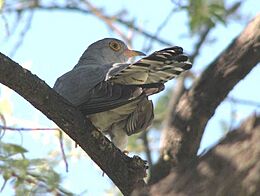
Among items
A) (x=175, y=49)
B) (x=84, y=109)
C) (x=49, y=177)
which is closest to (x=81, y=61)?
(x=49, y=177)

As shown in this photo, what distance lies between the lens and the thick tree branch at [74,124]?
3.89 meters

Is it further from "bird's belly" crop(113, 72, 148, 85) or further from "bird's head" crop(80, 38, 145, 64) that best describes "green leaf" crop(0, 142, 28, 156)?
"bird's head" crop(80, 38, 145, 64)

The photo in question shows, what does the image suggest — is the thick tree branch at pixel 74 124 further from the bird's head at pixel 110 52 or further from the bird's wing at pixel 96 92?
the bird's head at pixel 110 52

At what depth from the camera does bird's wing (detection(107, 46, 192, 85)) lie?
408cm

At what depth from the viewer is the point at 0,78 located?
3889 mm

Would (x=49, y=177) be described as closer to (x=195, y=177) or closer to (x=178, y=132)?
(x=178, y=132)

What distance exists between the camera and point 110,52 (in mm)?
6531

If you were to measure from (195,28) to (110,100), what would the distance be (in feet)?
6.92

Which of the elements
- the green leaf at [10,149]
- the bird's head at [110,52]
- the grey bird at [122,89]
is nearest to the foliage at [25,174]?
the green leaf at [10,149]

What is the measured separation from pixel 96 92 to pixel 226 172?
251 cm

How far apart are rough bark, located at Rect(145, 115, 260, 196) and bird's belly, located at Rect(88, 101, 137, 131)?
2.52 meters

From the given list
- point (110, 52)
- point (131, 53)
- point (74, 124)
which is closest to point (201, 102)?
point (131, 53)

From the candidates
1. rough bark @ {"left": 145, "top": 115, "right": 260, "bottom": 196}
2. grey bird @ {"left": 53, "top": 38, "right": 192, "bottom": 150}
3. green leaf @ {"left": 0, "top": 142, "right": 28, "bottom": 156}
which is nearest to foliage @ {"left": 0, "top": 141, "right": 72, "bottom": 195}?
green leaf @ {"left": 0, "top": 142, "right": 28, "bottom": 156}

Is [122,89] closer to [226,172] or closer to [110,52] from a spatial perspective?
[110,52]
